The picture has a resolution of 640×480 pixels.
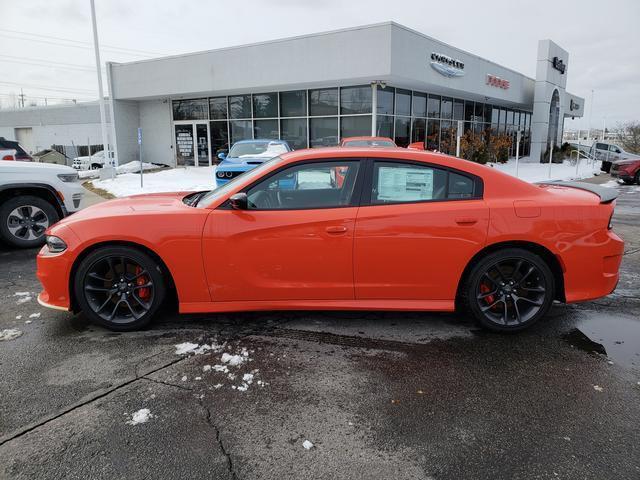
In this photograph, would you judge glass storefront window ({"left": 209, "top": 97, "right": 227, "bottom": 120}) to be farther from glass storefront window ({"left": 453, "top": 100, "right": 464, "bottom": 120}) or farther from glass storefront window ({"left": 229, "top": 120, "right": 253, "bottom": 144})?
glass storefront window ({"left": 453, "top": 100, "right": 464, "bottom": 120})

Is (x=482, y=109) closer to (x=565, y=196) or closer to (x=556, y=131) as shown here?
(x=556, y=131)

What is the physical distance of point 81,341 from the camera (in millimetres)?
3939

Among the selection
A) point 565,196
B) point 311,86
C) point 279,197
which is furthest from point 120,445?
point 311,86

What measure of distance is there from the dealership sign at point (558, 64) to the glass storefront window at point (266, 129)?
2015 centimetres

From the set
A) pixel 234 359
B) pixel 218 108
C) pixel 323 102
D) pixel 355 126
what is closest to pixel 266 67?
pixel 323 102

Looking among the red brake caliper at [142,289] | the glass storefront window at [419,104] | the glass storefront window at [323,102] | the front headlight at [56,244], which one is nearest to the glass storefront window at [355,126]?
the glass storefront window at [323,102]

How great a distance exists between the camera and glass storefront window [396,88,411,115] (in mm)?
20141

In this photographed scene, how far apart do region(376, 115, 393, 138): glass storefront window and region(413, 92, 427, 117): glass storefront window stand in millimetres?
2380

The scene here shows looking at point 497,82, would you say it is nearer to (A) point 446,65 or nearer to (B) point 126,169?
(A) point 446,65

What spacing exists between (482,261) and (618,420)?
148 centimetres

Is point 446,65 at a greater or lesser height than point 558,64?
lesser

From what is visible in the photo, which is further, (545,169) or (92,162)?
(92,162)

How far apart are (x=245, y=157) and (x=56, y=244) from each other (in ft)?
24.5

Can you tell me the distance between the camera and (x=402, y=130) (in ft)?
68.3
